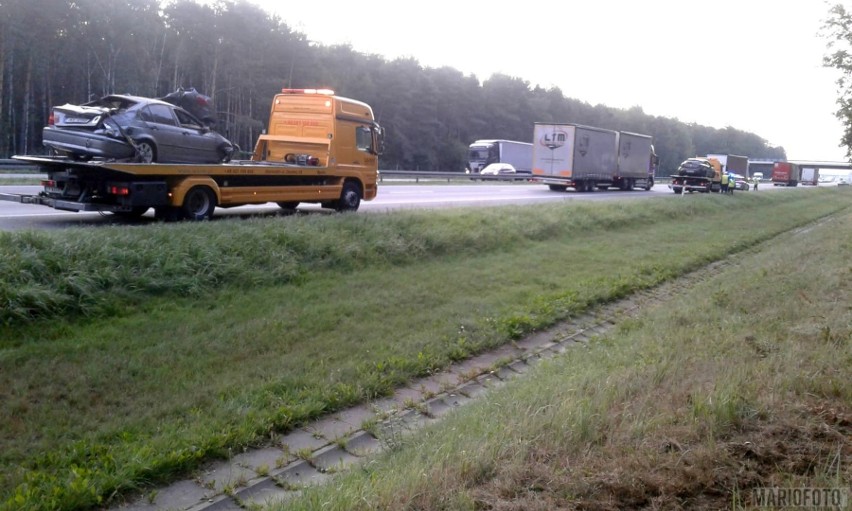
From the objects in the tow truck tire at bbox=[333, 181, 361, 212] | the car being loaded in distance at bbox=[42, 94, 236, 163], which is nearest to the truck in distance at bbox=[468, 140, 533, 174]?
the tow truck tire at bbox=[333, 181, 361, 212]

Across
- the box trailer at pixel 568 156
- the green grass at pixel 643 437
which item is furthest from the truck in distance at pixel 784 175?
the green grass at pixel 643 437

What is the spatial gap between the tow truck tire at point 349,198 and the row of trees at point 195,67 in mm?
24936

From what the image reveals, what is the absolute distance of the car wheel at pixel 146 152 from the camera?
14.2 m

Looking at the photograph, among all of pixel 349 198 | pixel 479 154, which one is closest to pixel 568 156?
pixel 479 154

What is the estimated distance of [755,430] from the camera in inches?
185

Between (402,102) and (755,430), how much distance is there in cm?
6618

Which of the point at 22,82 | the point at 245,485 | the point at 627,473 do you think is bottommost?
the point at 245,485

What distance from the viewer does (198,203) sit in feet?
49.4

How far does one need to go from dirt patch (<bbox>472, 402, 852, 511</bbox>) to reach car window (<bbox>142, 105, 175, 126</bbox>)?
12.3 metres

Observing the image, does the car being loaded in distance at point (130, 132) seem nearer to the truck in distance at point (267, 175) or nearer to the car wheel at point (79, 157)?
the car wheel at point (79, 157)

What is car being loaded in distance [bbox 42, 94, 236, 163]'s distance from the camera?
13.7 meters

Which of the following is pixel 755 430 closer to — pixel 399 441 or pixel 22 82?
pixel 399 441

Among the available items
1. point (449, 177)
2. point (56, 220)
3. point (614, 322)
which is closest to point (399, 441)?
point (614, 322)

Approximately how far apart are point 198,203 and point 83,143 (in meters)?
2.37
